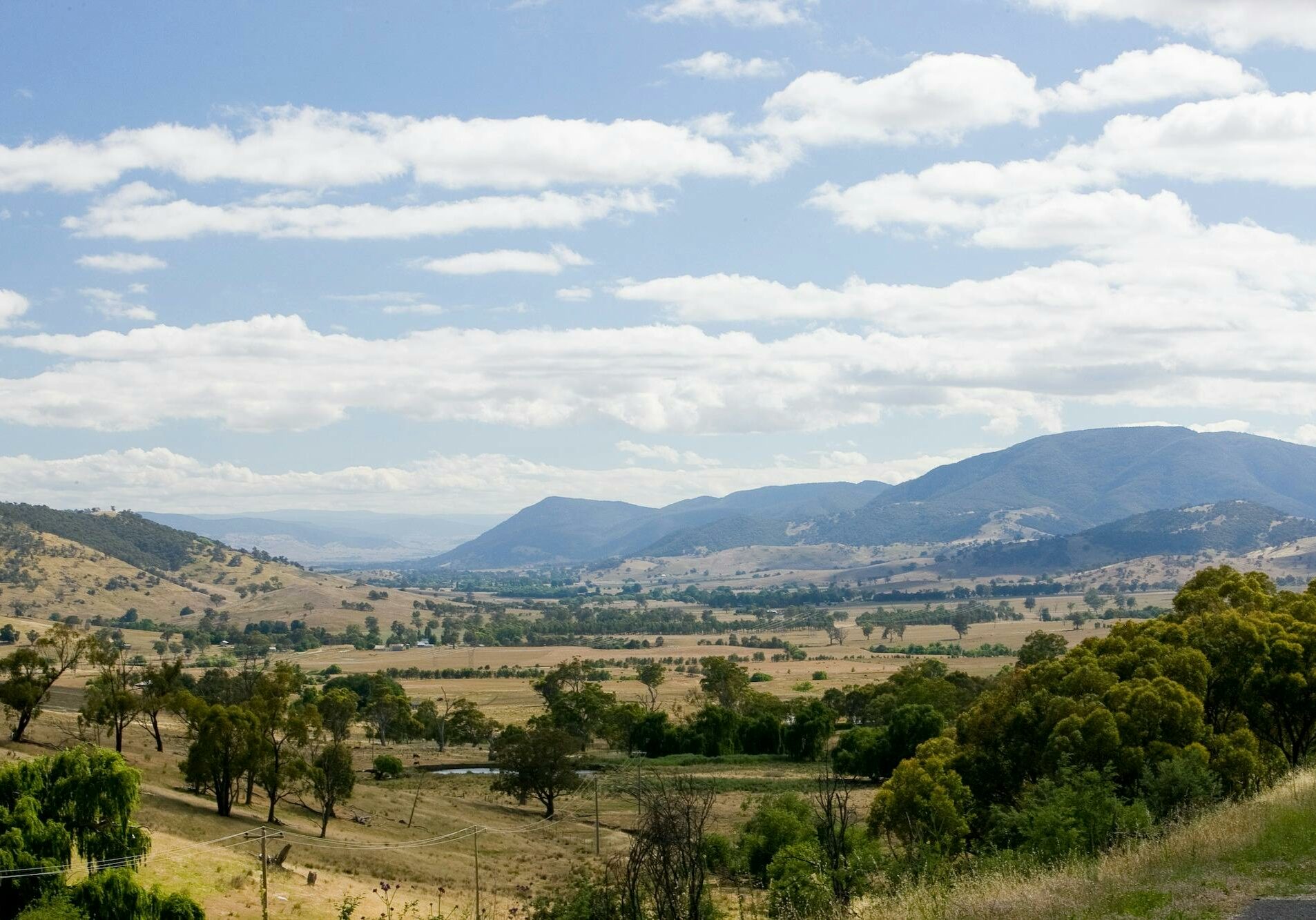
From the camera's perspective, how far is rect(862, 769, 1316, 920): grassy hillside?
1518 centimetres

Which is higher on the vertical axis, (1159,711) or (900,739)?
(1159,711)

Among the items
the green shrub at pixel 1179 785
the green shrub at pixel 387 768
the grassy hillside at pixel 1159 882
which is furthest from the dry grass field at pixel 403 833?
the green shrub at pixel 1179 785

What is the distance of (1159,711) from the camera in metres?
36.2

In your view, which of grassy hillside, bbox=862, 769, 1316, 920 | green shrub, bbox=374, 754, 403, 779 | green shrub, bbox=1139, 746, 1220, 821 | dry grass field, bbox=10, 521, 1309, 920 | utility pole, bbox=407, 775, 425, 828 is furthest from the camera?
green shrub, bbox=374, 754, 403, 779

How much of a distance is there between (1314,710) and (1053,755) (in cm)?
875

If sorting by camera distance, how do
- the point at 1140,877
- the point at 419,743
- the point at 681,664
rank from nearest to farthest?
the point at 1140,877
the point at 419,743
the point at 681,664

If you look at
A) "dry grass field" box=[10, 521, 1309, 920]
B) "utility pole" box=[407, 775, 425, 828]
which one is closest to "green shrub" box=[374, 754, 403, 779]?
"dry grass field" box=[10, 521, 1309, 920]

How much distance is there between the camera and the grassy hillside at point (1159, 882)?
49.8 feet

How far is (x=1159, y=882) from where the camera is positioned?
53.4ft

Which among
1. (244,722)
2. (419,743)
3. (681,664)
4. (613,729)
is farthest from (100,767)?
(681,664)

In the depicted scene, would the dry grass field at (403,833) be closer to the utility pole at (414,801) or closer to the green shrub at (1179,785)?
the utility pole at (414,801)

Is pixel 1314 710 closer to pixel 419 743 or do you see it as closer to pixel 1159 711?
pixel 1159 711

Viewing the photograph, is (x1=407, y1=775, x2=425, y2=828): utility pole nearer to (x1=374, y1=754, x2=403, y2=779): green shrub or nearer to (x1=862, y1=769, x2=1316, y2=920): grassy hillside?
(x1=374, y1=754, x2=403, y2=779): green shrub

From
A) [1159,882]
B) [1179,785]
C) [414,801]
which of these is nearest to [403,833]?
[414,801]
